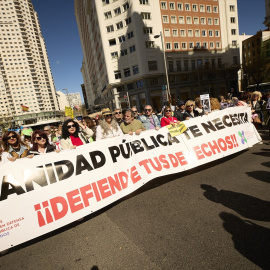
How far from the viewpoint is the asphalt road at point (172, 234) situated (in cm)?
227

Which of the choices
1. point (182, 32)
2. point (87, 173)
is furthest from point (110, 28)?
point (87, 173)

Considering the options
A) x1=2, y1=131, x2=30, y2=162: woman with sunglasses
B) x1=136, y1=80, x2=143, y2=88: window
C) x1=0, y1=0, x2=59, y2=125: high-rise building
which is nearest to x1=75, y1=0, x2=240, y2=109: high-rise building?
x1=136, y1=80, x2=143, y2=88: window

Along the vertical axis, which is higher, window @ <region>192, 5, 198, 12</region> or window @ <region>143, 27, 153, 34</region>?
window @ <region>192, 5, 198, 12</region>

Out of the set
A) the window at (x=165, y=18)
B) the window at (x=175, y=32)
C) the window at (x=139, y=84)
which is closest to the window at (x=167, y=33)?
the window at (x=175, y=32)

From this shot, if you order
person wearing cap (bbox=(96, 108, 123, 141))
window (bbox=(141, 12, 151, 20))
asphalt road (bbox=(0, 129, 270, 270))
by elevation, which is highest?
window (bbox=(141, 12, 151, 20))

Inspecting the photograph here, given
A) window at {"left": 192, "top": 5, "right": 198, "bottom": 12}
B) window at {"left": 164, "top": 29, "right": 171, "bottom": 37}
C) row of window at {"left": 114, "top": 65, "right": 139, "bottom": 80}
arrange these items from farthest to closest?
window at {"left": 192, "top": 5, "right": 198, "bottom": 12} → window at {"left": 164, "top": 29, "right": 171, "bottom": 37} → row of window at {"left": 114, "top": 65, "right": 139, "bottom": 80}

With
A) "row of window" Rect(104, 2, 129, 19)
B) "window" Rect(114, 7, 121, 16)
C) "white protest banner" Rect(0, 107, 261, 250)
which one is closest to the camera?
"white protest banner" Rect(0, 107, 261, 250)

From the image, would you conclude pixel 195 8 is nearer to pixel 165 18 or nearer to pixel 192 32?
pixel 192 32

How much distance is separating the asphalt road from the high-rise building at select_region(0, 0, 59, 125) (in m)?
124

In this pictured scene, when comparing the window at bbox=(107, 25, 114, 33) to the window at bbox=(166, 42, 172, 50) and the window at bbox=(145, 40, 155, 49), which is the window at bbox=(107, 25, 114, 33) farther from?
the window at bbox=(166, 42, 172, 50)

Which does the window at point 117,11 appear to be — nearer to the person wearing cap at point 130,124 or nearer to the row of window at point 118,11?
the row of window at point 118,11

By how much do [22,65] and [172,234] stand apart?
467 ft

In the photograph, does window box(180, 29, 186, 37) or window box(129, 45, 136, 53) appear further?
window box(180, 29, 186, 37)

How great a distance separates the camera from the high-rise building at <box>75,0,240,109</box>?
35.2 m
